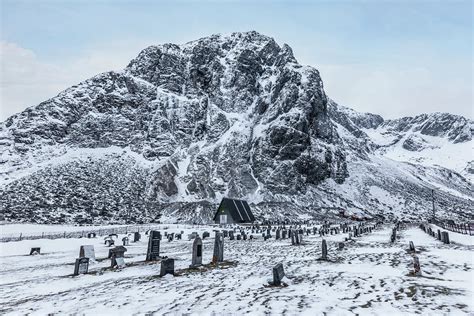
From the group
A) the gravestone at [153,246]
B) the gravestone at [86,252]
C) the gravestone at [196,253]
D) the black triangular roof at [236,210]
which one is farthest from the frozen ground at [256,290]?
the black triangular roof at [236,210]

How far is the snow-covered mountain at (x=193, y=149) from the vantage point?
3095 inches

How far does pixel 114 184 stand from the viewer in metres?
83.8

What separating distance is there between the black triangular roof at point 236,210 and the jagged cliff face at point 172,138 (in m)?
16.9

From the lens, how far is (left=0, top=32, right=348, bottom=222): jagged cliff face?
78188mm

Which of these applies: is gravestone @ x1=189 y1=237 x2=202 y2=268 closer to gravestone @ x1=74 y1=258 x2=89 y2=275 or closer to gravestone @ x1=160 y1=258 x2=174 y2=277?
gravestone @ x1=160 y1=258 x2=174 y2=277

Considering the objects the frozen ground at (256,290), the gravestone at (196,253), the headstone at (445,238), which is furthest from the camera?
the headstone at (445,238)

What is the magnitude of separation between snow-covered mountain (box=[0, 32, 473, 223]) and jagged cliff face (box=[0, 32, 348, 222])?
0.40 metres

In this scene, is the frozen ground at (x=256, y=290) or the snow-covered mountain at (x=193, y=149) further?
the snow-covered mountain at (x=193, y=149)

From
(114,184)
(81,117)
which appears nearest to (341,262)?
(114,184)

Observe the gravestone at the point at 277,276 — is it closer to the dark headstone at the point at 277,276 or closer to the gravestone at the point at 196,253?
the dark headstone at the point at 277,276

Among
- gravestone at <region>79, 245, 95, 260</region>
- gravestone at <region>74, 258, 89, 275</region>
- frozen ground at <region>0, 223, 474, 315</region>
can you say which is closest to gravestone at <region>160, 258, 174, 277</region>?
frozen ground at <region>0, 223, 474, 315</region>

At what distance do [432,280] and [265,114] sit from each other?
105443 mm

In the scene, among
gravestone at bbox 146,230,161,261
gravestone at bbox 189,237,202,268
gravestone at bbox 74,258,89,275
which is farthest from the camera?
gravestone at bbox 146,230,161,261

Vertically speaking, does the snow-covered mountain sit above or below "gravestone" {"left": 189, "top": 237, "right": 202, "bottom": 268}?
above
